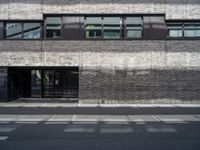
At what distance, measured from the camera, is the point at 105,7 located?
1980 centimetres

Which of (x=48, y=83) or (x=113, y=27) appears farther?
(x=48, y=83)

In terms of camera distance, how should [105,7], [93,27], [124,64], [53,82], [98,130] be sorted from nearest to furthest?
[98,130], [124,64], [105,7], [93,27], [53,82]

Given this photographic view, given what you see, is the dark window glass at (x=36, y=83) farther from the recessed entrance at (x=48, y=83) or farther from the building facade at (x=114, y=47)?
the building facade at (x=114, y=47)

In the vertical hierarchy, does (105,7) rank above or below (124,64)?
above

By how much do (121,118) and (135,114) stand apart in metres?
1.62

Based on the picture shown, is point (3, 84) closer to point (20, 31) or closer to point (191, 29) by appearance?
point (20, 31)

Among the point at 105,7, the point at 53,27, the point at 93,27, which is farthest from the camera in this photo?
the point at 53,27

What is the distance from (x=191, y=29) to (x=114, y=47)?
19.5ft

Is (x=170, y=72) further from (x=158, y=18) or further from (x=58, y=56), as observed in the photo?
(x=58, y=56)

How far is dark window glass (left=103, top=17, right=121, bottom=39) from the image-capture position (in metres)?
20.0

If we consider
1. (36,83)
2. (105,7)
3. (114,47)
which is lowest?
(36,83)

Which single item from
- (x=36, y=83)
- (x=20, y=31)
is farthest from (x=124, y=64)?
(x=20, y=31)

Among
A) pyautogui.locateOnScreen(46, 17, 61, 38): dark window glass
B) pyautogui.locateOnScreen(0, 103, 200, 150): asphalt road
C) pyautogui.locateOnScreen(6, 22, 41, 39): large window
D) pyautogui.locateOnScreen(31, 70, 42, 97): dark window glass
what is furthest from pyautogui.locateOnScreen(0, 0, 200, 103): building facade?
pyautogui.locateOnScreen(0, 103, 200, 150): asphalt road

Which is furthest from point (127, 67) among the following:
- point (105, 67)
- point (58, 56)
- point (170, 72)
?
point (58, 56)
